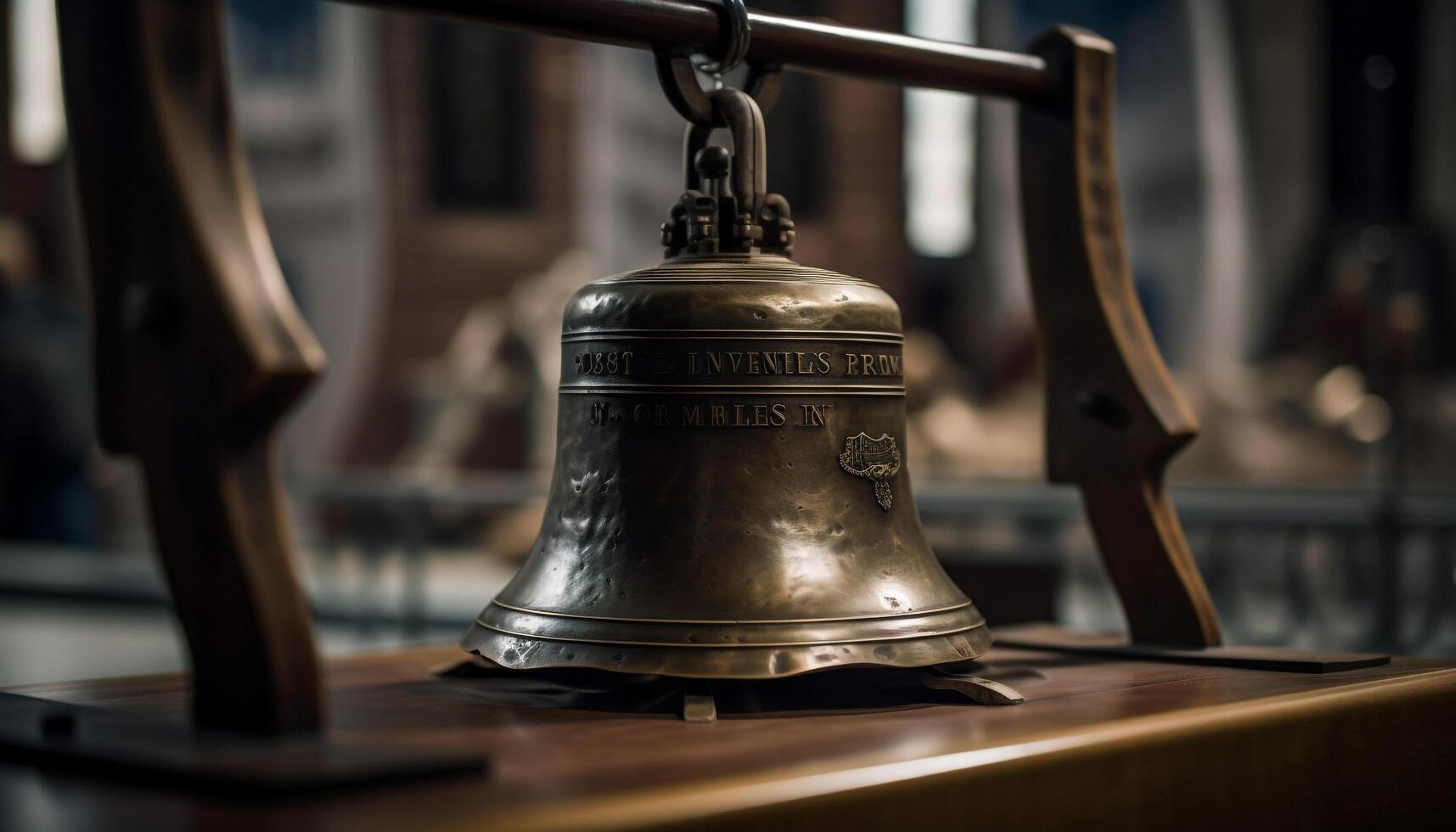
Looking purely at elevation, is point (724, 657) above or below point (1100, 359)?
below

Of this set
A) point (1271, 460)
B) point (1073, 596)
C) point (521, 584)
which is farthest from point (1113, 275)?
point (1271, 460)

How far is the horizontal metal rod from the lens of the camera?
70.2 inches

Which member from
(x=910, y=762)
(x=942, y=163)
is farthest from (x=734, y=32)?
(x=942, y=163)

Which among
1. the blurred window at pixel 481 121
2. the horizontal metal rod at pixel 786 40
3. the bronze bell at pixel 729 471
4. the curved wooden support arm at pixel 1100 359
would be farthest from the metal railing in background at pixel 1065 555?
the blurred window at pixel 481 121

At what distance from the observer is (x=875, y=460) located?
1.99 metres

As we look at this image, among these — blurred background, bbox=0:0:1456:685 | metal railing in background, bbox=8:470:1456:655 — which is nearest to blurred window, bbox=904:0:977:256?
blurred background, bbox=0:0:1456:685

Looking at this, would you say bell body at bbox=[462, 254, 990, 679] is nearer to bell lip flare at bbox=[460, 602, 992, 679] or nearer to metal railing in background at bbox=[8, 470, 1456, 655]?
bell lip flare at bbox=[460, 602, 992, 679]

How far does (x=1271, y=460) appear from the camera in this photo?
9.80 metres

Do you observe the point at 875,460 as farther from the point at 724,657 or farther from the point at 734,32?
the point at 734,32

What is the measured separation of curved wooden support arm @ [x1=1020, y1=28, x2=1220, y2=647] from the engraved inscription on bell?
16.1 inches

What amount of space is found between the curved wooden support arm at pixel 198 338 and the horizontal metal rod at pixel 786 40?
0.25m

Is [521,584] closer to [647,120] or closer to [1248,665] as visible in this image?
[1248,665]

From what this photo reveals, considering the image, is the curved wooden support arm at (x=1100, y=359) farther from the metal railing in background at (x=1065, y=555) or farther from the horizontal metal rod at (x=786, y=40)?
the metal railing in background at (x=1065, y=555)

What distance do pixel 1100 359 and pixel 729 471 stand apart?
650 mm
